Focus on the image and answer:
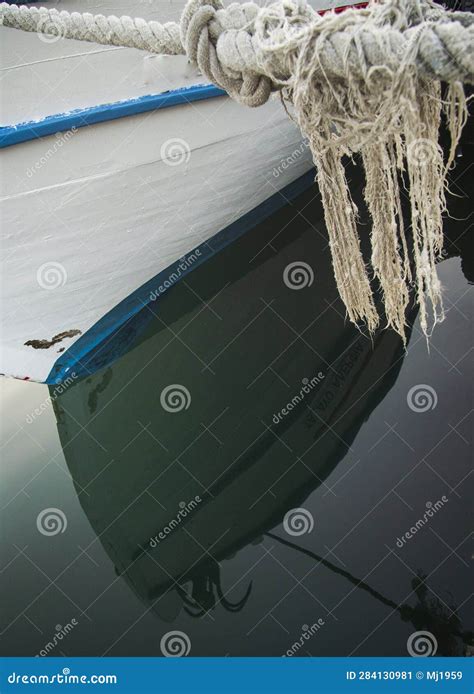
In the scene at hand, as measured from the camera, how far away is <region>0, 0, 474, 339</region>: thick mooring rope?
125 centimetres

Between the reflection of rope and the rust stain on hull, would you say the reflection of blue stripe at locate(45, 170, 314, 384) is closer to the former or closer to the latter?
the rust stain on hull

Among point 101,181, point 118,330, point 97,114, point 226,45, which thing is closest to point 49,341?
A: point 118,330

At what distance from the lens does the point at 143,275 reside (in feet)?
12.0

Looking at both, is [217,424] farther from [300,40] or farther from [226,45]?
[300,40]

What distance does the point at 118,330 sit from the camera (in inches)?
151

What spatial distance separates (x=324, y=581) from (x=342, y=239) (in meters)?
1.57

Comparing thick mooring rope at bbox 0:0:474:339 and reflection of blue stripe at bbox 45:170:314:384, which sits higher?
thick mooring rope at bbox 0:0:474:339

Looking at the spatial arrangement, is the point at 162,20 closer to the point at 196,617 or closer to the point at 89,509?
the point at 89,509

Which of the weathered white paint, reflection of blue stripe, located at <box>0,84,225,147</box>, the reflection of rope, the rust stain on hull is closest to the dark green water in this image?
the reflection of rope

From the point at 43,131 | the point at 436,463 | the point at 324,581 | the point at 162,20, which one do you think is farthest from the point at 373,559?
the point at 162,20

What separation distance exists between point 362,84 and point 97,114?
1.90 meters

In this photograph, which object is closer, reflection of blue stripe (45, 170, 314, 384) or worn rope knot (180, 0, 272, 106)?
worn rope knot (180, 0, 272, 106)

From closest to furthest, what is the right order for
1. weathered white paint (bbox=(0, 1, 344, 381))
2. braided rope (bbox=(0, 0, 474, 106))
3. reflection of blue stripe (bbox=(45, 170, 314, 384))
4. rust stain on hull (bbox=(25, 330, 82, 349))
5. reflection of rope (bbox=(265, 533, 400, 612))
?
braided rope (bbox=(0, 0, 474, 106)) < reflection of rope (bbox=(265, 533, 400, 612)) < weathered white paint (bbox=(0, 1, 344, 381)) < rust stain on hull (bbox=(25, 330, 82, 349)) < reflection of blue stripe (bbox=(45, 170, 314, 384))

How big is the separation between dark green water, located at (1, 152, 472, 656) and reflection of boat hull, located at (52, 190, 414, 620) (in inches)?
0.4
